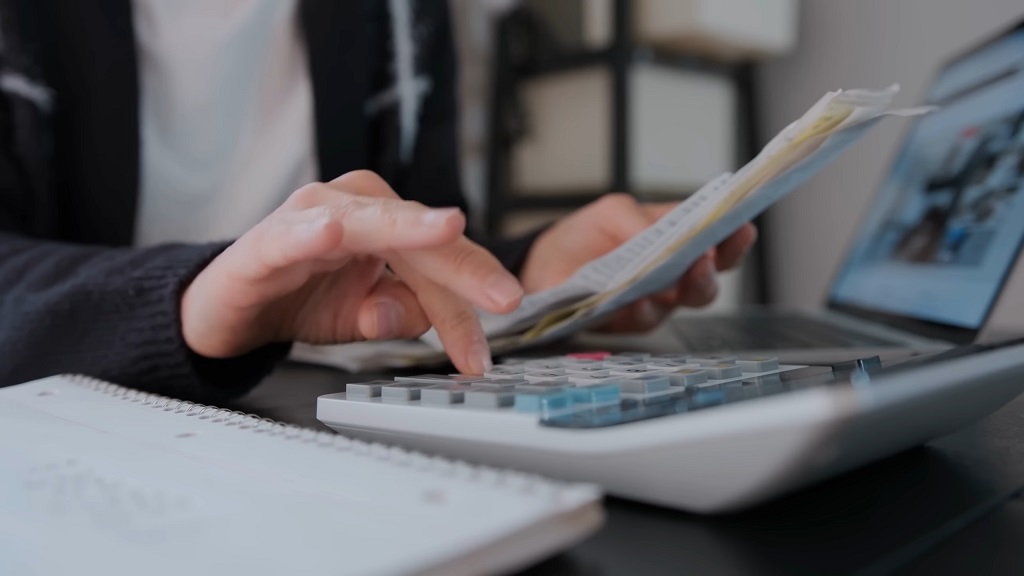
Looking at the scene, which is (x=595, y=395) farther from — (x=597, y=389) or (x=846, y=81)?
(x=846, y=81)

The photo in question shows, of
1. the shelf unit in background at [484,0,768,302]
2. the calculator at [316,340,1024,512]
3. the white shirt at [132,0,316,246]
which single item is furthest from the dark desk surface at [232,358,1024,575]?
the shelf unit in background at [484,0,768,302]

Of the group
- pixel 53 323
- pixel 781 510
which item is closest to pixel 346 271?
pixel 53 323

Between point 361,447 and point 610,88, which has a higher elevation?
point 610,88

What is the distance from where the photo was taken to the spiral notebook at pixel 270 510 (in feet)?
0.49

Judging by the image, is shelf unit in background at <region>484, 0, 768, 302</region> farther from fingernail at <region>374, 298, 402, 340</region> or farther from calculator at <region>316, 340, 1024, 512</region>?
calculator at <region>316, 340, 1024, 512</region>

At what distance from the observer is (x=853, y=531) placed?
198mm

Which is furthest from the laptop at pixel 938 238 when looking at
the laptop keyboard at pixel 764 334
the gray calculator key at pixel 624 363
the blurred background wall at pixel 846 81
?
the blurred background wall at pixel 846 81

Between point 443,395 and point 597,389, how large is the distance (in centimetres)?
5

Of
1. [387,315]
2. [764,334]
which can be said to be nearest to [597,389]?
[387,315]

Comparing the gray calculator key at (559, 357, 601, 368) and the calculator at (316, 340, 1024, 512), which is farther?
the gray calculator key at (559, 357, 601, 368)

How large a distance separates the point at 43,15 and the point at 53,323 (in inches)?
17.9

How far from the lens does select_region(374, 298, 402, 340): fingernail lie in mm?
423

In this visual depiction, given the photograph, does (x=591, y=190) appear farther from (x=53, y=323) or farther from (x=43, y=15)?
(x=53, y=323)

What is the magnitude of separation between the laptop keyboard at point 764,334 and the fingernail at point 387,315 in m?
0.26
